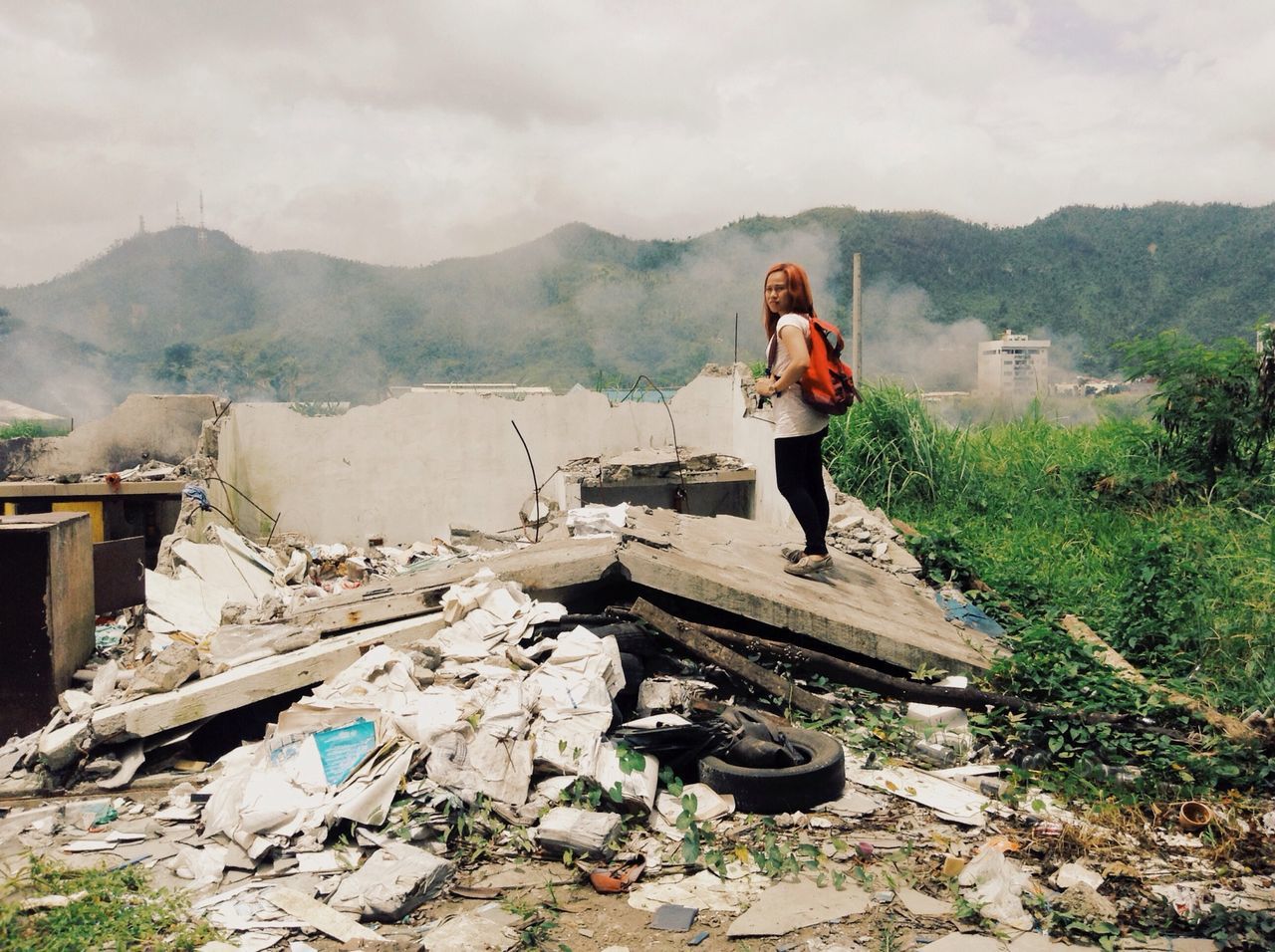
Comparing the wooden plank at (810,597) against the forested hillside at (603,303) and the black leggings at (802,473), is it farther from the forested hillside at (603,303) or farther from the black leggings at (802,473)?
the forested hillside at (603,303)

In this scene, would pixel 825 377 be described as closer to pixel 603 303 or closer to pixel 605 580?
pixel 605 580

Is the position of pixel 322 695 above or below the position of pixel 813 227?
below

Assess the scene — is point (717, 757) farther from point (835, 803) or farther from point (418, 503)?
point (418, 503)

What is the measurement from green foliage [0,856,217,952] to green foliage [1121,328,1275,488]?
8.56 meters

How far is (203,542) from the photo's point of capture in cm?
847

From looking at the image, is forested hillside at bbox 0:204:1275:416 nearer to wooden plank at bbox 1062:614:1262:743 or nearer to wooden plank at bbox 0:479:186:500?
wooden plank at bbox 0:479:186:500

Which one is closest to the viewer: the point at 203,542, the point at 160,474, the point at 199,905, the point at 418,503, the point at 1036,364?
the point at 199,905

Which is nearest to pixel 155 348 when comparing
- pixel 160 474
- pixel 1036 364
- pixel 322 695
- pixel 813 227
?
pixel 813 227

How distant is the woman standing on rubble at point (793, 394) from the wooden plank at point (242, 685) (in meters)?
1.98

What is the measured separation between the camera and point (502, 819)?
3369mm

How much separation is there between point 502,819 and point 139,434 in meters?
10.6

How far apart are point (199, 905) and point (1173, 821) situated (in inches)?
135

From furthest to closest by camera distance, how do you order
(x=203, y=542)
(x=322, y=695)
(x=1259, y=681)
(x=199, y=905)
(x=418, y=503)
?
1. (x=418, y=503)
2. (x=203, y=542)
3. (x=1259, y=681)
4. (x=322, y=695)
5. (x=199, y=905)

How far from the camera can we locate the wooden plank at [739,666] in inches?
173
